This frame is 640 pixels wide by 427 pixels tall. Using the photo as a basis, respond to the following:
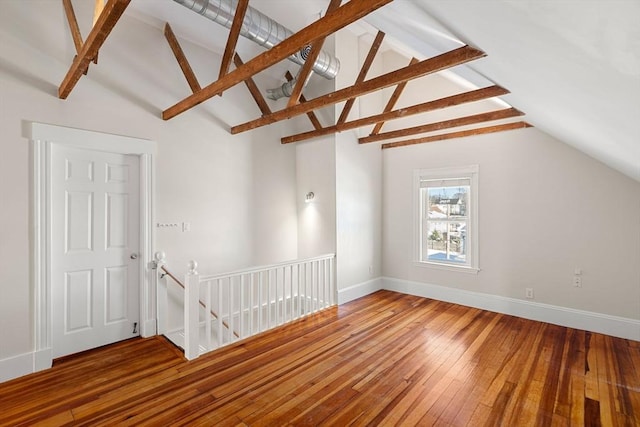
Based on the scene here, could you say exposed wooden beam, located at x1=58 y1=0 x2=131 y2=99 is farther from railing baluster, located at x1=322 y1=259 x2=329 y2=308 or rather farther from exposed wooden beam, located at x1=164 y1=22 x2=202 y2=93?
railing baluster, located at x1=322 y1=259 x2=329 y2=308

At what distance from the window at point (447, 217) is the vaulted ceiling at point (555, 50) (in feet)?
5.73

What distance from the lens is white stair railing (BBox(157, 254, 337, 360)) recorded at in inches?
120

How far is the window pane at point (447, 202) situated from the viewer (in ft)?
15.5

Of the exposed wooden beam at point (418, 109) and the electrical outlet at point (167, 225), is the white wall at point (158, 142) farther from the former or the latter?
the exposed wooden beam at point (418, 109)

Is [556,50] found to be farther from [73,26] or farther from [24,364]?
[24,364]

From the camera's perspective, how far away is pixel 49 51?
9.62 feet

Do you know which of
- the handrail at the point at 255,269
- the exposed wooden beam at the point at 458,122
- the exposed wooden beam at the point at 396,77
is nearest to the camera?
the exposed wooden beam at the point at 396,77

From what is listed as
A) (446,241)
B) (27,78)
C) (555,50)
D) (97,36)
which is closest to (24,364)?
(27,78)

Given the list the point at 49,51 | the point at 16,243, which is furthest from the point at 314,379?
the point at 49,51

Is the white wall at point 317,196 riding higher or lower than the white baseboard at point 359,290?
higher

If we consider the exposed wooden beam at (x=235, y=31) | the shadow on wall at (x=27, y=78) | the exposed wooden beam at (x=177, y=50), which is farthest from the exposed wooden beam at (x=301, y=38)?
the shadow on wall at (x=27, y=78)

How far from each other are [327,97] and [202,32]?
2.12m

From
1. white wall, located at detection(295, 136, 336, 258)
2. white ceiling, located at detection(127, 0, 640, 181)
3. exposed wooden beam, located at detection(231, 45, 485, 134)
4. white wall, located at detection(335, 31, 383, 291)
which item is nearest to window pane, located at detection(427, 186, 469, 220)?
white wall, located at detection(335, 31, 383, 291)

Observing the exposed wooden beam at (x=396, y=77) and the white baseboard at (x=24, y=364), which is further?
the white baseboard at (x=24, y=364)
